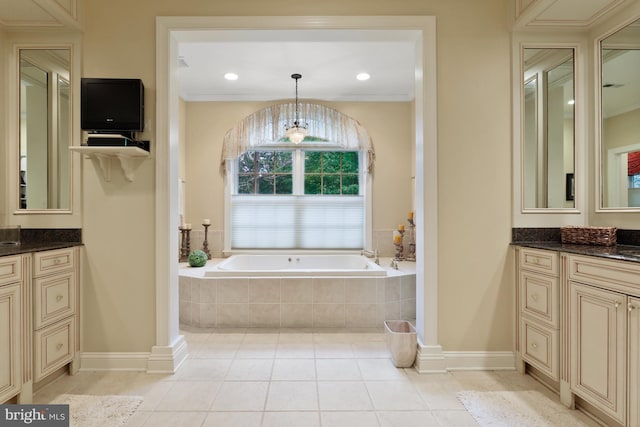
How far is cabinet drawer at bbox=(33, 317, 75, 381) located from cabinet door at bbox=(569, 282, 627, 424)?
9.45 feet

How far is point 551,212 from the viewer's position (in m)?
2.32

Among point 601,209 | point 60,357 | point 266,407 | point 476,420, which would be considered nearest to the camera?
point 476,420

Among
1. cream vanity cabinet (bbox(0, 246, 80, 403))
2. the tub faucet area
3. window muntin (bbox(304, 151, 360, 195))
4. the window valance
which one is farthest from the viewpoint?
window muntin (bbox(304, 151, 360, 195))

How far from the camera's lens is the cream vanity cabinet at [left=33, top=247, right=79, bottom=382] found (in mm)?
1899

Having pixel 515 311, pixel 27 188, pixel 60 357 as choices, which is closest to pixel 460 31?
pixel 515 311

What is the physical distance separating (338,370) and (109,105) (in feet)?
7.50

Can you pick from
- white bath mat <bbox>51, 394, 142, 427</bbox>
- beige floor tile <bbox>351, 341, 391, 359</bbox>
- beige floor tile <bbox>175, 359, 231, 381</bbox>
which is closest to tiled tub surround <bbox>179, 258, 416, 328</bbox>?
beige floor tile <bbox>351, 341, 391, 359</bbox>

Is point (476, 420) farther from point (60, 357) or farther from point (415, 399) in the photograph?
point (60, 357)

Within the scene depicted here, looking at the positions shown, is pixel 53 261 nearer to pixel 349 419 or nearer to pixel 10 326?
pixel 10 326

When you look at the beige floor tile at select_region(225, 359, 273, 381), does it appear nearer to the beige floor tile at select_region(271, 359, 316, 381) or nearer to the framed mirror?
the beige floor tile at select_region(271, 359, 316, 381)

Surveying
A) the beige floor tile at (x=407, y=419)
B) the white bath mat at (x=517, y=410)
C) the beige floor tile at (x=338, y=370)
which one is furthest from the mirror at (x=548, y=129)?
the beige floor tile at (x=338, y=370)

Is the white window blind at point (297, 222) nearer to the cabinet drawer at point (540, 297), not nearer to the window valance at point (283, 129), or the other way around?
the window valance at point (283, 129)

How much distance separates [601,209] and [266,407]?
2.42 m

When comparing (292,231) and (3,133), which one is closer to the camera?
(3,133)
